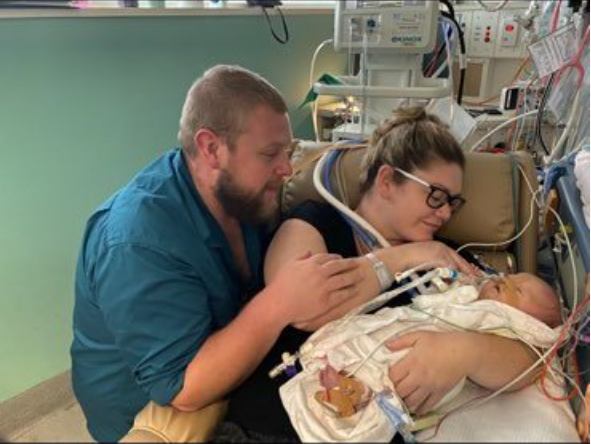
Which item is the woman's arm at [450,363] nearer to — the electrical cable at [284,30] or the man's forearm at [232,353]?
the man's forearm at [232,353]

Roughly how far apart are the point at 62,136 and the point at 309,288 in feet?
3.69

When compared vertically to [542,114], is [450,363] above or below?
below

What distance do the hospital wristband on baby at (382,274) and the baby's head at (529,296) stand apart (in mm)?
208

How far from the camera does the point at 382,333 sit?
1.02m

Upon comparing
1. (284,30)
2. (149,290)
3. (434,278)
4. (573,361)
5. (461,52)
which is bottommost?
(573,361)

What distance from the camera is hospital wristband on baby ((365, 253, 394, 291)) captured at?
1.12m

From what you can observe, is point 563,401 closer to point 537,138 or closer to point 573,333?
point 573,333

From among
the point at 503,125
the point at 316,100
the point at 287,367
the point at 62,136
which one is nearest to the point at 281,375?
the point at 287,367

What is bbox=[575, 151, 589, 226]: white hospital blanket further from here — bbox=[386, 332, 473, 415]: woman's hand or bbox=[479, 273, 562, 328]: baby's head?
bbox=[386, 332, 473, 415]: woman's hand

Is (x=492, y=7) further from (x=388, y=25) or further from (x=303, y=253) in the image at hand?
(x=303, y=253)

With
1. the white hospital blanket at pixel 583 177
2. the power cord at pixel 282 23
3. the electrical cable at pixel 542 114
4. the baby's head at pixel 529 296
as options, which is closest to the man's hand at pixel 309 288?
the baby's head at pixel 529 296

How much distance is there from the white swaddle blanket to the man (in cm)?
7

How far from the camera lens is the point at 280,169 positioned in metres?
1.15

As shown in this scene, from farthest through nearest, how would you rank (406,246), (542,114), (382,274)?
(542,114) < (406,246) < (382,274)
